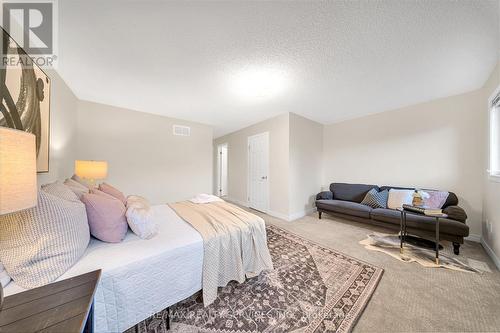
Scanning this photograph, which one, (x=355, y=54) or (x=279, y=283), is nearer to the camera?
(x=279, y=283)

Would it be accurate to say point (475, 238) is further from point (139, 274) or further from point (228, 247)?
point (139, 274)

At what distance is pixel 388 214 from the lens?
2.64 metres

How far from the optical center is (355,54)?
1.77 metres

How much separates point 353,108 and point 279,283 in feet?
11.2

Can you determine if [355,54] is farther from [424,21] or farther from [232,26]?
[232,26]

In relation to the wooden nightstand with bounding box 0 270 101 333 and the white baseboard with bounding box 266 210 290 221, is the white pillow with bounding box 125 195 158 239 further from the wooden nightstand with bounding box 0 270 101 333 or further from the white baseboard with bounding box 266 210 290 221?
the white baseboard with bounding box 266 210 290 221

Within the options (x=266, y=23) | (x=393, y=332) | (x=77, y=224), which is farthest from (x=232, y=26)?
(x=393, y=332)

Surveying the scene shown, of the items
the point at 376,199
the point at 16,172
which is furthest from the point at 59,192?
the point at 376,199

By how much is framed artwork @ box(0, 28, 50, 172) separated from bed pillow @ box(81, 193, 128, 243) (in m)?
0.73

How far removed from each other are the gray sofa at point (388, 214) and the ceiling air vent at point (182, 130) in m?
3.47

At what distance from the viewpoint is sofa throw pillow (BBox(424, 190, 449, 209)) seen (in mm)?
2555

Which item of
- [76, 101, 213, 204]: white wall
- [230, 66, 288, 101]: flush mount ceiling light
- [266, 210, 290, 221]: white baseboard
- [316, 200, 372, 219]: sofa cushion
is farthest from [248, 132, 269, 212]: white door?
[230, 66, 288, 101]: flush mount ceiling light

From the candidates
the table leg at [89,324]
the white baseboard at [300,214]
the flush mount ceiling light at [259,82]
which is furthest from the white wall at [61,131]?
the white baseboard at [300,214]

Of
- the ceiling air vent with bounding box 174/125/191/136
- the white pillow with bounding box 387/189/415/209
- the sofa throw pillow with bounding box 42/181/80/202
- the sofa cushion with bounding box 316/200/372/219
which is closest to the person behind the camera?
the sofa throw pillow with bounding box 42/181/80/202
